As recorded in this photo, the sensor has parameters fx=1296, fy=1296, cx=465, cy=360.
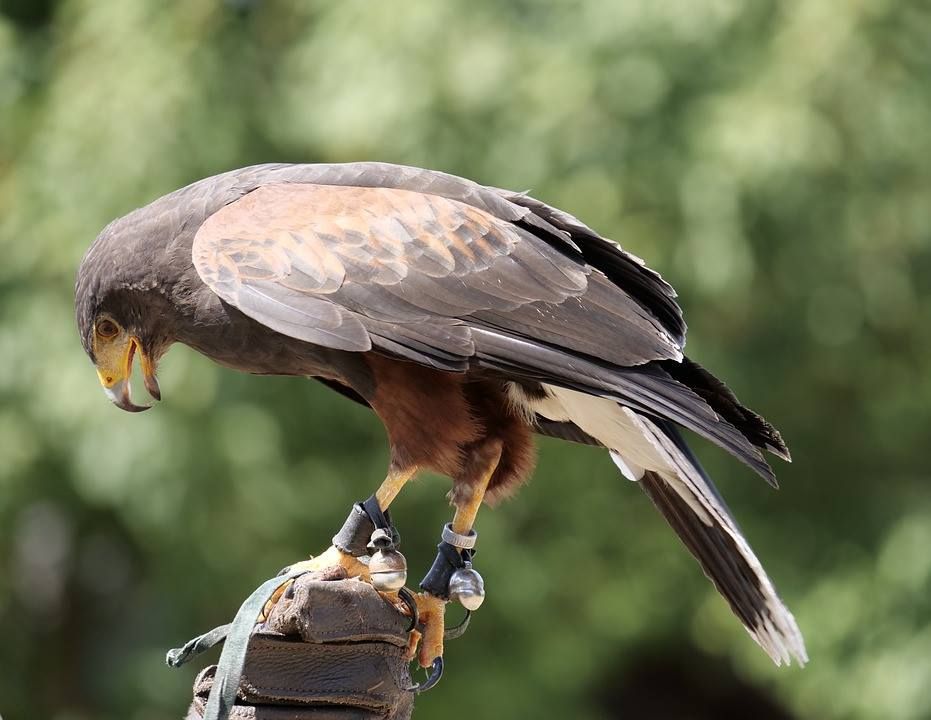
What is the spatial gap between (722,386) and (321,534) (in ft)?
11.6

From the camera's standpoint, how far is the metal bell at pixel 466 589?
3082 mm

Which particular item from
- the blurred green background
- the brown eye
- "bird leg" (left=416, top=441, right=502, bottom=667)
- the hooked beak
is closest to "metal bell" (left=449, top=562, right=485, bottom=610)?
"bird leg" (left=416, top=441, right=502, bottom=667)

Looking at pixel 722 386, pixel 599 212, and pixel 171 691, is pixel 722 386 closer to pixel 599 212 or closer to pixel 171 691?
pixel 599 212

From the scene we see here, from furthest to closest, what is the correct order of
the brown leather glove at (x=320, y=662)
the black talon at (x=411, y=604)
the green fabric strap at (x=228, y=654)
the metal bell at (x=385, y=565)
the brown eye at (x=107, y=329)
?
the brown eye at (x=107, y=329) → the black talon at (x=411, y=604) → the metal bell at (x=385, y=565) → the brown leather glove at (x=320, y=662) → the green fabric strap at (x=228, y=654)

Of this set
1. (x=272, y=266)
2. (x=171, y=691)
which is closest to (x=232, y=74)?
(x=171, y=691)

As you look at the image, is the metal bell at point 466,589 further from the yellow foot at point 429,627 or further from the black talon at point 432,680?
the black talon at point 432,680

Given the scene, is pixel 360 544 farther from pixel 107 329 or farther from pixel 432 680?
pixel 107 329

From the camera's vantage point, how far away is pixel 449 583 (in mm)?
3119

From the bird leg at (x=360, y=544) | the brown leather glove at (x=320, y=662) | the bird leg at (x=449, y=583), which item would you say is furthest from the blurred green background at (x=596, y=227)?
the brown leather glove at (x=320, y=662)

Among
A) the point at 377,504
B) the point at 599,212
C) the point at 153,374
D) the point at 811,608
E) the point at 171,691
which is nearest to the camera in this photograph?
the point at 377,504

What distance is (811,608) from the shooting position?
6352 mm

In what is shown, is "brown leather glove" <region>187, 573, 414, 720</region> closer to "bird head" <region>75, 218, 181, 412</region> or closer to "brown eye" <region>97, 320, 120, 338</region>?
"bird head" <region>75, 218, 181, 412</region>

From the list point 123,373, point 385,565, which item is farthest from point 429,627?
point 123,373

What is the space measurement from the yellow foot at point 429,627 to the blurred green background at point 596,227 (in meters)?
2.96
